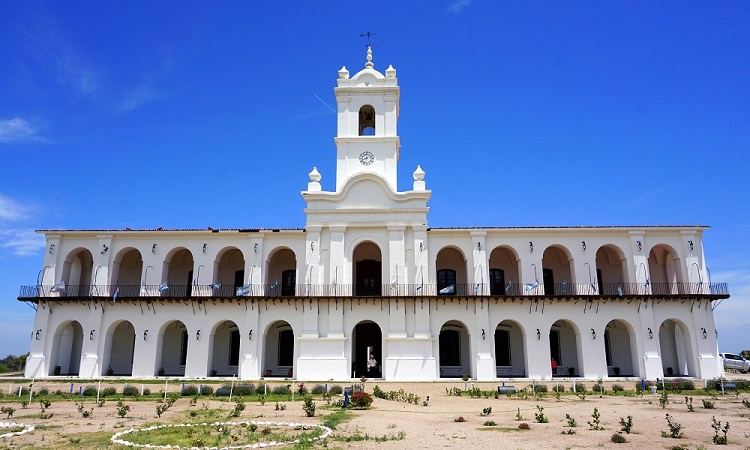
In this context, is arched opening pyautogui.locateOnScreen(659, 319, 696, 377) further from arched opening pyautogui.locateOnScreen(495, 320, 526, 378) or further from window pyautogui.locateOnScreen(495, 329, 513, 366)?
window pyautogui.locateOnScreen(495, 329, 513, 366)

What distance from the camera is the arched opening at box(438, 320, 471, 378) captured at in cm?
3130

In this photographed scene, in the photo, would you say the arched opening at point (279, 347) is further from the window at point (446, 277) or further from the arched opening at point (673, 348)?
the arched opening at point (673, 348)

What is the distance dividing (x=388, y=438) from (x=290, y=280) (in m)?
22.1

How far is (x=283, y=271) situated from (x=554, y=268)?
16.0 m

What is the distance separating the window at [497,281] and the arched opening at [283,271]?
11.5 meters

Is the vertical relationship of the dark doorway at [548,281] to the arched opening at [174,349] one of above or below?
above

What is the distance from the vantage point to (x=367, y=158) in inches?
1264

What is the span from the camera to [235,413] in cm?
1546

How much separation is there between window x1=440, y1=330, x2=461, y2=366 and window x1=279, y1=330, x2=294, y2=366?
8.48 meters

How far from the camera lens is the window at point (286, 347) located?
3181 centimetres

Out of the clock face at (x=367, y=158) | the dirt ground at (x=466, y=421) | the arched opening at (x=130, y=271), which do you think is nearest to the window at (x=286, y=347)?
the arched opening at (x=130, y=271)

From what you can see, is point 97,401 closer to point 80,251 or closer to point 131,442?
point 131,442

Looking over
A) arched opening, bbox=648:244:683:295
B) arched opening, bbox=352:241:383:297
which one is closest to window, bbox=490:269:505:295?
arched opening, bbox=352:241:383:297

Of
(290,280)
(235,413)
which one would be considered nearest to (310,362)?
(290,280)
